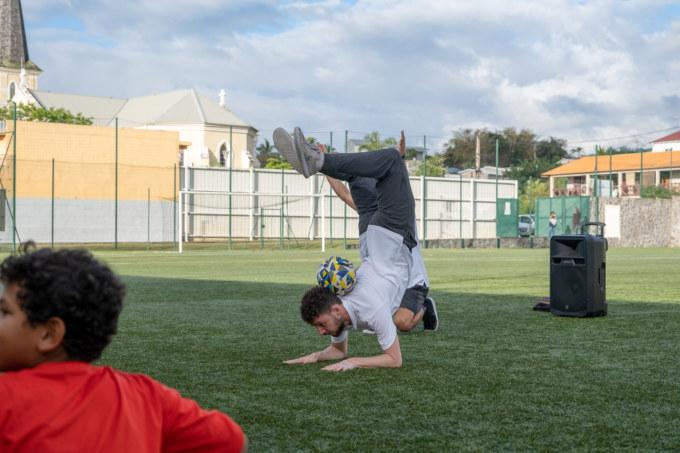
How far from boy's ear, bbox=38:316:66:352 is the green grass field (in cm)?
163

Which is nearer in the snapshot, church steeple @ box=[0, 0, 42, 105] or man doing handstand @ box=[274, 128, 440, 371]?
man doing handstand @ box=[274, 128, 440, 371]

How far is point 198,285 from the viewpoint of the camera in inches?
484

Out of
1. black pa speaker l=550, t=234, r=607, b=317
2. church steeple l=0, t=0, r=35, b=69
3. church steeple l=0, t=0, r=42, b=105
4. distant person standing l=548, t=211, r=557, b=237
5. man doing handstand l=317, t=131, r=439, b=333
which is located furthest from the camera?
church steeple l=0, t=0, r=35, b=69

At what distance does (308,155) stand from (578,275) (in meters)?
3.59

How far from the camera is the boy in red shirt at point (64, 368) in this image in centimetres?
159

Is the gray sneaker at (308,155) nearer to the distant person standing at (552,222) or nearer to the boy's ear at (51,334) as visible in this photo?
the boy's ear at (51,334)

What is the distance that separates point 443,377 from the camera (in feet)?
15.4

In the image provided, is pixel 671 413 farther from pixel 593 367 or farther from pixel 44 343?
pixel 44 343

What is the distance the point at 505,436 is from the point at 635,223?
128 feet

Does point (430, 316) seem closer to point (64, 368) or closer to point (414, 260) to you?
point (414, 260)

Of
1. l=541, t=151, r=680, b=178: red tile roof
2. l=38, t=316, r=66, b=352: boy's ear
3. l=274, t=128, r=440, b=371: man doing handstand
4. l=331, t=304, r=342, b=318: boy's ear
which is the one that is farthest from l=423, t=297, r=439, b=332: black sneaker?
l=541, t=151, r=680, b=178: red tile roof

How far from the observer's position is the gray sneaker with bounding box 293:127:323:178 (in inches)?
218

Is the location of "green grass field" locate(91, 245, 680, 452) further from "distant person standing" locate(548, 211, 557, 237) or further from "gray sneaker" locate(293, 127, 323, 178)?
"distant person standing" locate(548, 211, 557, 237)

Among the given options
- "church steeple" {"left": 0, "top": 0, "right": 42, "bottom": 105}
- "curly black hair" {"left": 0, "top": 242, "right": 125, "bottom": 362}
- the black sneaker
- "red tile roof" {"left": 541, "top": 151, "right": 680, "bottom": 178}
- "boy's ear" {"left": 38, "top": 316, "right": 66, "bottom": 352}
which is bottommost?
the black sneaker
